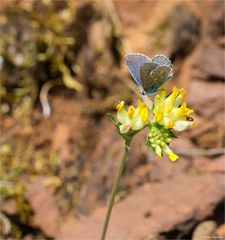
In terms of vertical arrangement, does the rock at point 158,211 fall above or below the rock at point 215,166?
below

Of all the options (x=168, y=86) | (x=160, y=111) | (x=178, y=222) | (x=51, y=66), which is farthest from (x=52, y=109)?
(x=160, y=111)

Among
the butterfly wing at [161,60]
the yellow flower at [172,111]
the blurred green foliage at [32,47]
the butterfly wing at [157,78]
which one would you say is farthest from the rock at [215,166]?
the butterfly wing at [161,60]

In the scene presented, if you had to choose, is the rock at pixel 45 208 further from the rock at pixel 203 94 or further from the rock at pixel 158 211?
the rock at pixel 203 94

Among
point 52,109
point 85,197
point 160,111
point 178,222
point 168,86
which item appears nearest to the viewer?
point 160,111

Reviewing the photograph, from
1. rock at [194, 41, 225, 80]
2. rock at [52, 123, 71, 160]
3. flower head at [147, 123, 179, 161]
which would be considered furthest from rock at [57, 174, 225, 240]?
flower head at [147, 123, 179, 161]

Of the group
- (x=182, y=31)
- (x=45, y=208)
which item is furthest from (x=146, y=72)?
(x=182, y=31)

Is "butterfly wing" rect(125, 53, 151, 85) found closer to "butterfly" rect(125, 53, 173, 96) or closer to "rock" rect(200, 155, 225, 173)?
"butterfly" rect(125, 53, 173, 96)

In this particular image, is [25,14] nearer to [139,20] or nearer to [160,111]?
[139,20]
